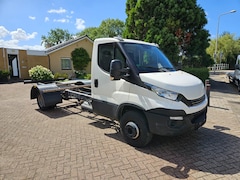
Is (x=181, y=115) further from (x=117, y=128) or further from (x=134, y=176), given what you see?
(x=117, y=128)

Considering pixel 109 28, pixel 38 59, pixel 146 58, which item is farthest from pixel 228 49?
pixel 146 58

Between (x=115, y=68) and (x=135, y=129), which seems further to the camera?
(x=135, y=129)

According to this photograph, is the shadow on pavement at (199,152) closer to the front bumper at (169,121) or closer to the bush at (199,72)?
the front bumper at (169,121)

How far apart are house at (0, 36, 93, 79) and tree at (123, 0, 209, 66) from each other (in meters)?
9.54

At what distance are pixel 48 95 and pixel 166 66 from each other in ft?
15.6

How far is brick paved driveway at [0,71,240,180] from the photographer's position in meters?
3.26

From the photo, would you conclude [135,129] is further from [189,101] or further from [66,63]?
[66,63]

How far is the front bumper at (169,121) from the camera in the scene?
351 centimetres

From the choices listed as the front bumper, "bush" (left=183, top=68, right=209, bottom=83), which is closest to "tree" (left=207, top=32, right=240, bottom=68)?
"bush" (left=183, top=68, right=209, bottom=83)

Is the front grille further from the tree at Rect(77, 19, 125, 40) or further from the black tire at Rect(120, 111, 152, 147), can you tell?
the tree at Rect(77, 19, 125, 40)

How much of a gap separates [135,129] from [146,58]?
1.72m

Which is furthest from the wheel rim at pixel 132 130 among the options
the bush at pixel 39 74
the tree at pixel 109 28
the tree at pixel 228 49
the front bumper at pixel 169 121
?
the tree at pixel 109 28

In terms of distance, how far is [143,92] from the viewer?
12.5 feet

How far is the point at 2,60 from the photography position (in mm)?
18859
